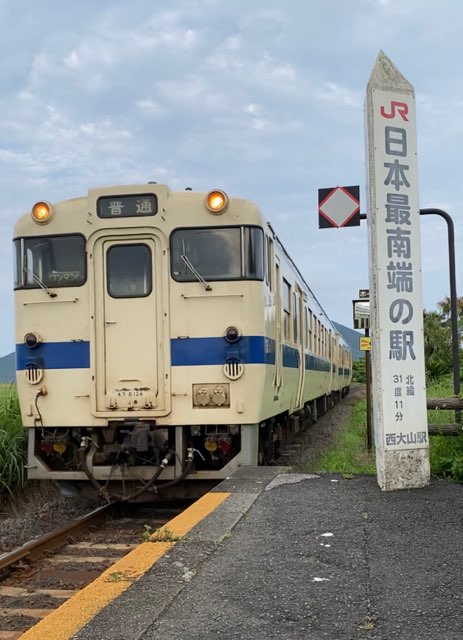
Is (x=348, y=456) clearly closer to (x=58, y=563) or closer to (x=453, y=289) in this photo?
(x=453, y=289)

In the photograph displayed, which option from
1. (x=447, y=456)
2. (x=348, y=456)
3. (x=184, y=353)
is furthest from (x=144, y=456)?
(x=348, y=456)

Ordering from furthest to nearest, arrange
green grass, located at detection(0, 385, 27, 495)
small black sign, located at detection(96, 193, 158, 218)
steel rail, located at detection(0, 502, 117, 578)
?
1. green grass, located at detection(0, 385, 27, 495)
2. small black sign, located at detection(96, 193, 158, 218)
3. steel rail, located at detection(0, 502, 117, 578)

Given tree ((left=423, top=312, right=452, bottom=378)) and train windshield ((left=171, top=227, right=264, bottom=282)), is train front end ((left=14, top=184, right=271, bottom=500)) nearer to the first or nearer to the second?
train windshield ((left=171, top=227, right=264, bottom=282))

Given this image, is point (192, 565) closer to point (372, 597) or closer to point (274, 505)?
point (372, 597)

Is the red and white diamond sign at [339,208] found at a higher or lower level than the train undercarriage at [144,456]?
higher

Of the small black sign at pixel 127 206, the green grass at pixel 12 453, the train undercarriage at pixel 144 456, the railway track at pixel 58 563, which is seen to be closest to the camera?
the railway track at pixel 58 563

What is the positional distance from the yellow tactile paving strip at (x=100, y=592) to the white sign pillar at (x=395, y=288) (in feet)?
6.21

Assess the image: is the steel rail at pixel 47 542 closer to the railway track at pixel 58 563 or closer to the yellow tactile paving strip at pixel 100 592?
the railway track at pixel 58 563

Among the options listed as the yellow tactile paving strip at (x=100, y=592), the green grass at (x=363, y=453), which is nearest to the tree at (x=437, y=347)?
the green grass at (x=363, y=453)

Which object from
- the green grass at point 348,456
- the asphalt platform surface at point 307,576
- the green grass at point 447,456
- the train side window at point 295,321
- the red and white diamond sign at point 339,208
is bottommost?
the green grass at point 348,456

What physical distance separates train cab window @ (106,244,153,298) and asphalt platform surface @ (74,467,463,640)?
8.61 ft

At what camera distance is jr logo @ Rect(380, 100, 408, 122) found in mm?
6027

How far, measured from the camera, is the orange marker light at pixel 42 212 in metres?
7.54

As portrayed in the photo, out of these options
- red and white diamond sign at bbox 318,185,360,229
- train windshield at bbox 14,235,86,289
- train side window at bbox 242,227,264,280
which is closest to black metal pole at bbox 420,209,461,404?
red and white diamond sign at bbox 318,185,360,229
